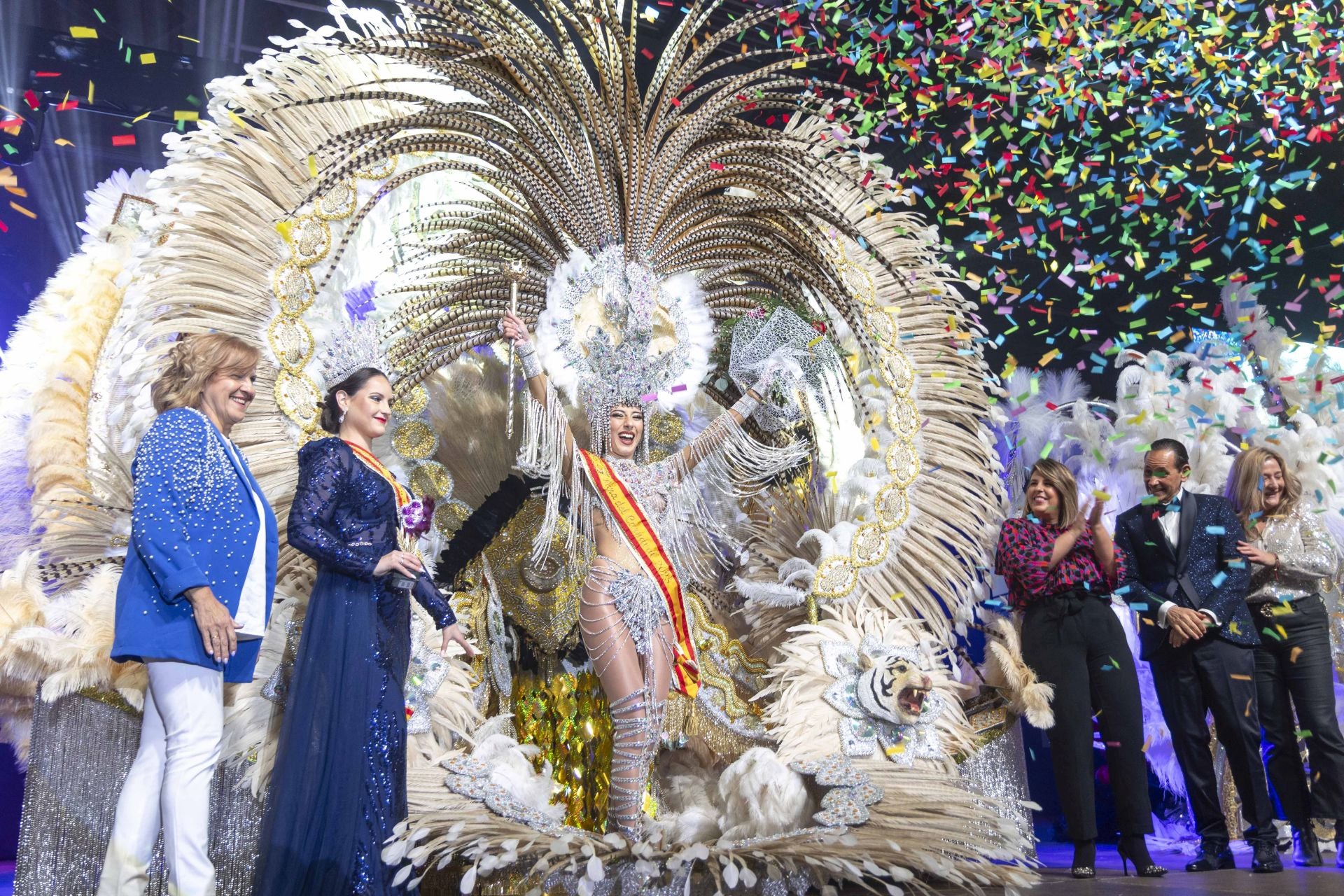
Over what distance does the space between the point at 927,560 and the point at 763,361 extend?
3.43ft

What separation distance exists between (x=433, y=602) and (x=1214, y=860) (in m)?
3.16

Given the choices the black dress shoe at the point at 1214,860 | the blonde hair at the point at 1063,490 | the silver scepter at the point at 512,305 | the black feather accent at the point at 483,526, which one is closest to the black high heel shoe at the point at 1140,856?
the black dress shoe at the point at 1214,860

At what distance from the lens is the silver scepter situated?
3.76 meters

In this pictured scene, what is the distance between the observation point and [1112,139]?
568 centimetres

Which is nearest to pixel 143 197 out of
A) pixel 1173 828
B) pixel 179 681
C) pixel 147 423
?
pixel 147 423

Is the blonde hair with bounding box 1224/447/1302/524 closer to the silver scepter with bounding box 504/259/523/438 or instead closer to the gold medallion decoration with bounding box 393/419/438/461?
the silver scepter with bounding box 504/259/523/438

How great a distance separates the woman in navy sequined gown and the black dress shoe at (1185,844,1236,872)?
296 cm

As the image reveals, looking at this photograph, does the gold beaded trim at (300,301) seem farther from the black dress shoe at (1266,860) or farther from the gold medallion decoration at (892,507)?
the black dress shoe at (1266,860)

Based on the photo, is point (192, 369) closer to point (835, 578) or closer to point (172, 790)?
point (172, 790)

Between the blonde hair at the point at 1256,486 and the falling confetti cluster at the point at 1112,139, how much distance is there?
0.86m

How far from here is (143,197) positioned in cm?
421

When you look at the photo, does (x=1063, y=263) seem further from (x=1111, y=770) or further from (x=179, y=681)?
(x=179, y=681)

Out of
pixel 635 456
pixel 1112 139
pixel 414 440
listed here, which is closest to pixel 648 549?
pixel 635 456

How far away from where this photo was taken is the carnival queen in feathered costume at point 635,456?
3.70 m
